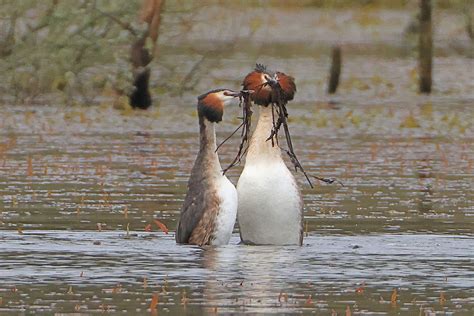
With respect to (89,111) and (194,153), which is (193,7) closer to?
(89,111)

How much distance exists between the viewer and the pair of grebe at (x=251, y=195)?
1355cm

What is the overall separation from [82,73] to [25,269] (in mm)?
19844

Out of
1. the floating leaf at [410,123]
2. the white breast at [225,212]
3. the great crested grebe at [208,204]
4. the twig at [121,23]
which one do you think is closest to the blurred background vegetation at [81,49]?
the twig at [121,23]

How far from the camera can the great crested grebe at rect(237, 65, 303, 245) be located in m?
13.7

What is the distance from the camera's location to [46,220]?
608 inches

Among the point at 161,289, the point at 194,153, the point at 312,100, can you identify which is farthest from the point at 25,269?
the point at 312,100

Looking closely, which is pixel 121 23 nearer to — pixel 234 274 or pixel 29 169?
pixel 29 169

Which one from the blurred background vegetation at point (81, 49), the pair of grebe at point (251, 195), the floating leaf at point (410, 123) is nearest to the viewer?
the pair of grebe at point (251, 195)

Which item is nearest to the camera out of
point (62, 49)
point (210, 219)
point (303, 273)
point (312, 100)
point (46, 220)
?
point (303, 273)

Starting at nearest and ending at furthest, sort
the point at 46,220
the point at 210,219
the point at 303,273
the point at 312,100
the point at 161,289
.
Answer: the point at 161,289, the point at 303,273, the point at 210,219, the point at 46,220, the point at 312,100

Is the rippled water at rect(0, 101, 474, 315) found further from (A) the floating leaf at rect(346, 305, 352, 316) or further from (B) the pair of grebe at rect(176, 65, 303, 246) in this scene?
(B) the pair of grebe at rect(176, 65, 303, 246)

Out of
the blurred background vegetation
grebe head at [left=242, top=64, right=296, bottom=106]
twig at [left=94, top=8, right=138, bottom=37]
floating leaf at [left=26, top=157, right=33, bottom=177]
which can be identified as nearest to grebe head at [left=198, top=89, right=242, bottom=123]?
grebe head at [left=242, top=64, right=296, bottom=106]

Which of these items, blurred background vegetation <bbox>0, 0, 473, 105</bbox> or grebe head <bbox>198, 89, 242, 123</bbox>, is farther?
blurred background vegetation <bbox>0, 0, 473, 105</bbox>

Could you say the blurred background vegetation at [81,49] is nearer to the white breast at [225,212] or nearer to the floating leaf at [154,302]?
the white breast at [225,212]
